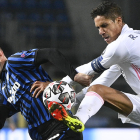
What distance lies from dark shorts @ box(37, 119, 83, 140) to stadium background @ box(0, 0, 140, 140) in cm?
233

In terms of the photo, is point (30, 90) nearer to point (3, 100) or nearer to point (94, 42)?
point (3, 100)

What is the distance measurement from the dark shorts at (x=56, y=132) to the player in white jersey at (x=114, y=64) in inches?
5.5

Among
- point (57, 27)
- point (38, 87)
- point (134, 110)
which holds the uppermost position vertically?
point (38, 87)

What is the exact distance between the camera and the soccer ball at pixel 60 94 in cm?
174

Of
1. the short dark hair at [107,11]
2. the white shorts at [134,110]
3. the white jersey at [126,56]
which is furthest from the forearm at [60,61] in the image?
the short dark hair at [107,11]

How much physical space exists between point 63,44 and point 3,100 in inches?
102

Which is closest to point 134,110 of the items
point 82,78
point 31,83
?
point 82,78

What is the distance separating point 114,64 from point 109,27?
0.36 meters

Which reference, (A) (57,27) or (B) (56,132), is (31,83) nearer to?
(B) (56,132)

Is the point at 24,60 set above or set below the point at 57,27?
above

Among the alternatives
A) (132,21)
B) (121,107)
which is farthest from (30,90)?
(132,21)

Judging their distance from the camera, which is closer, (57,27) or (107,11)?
(107,11)

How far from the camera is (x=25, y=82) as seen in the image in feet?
6.43

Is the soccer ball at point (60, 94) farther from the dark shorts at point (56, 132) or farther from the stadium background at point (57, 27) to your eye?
the stadium background at point (57, 27)
